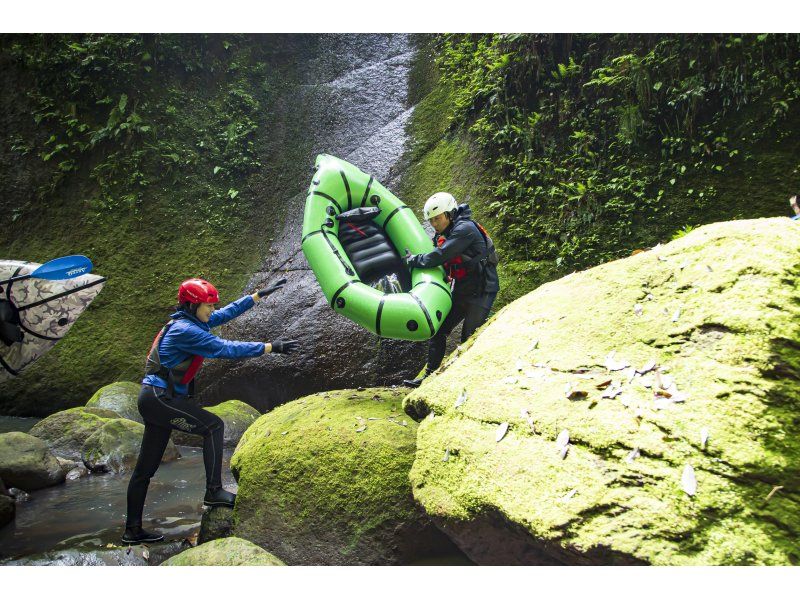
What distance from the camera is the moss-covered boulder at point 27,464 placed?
16.2 ft

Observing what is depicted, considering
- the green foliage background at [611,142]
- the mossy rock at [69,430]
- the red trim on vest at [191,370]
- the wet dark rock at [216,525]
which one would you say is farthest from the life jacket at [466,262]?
the mossy rock at [69,430]

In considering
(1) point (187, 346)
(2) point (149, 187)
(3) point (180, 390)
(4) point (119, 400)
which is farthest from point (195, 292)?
(2) point (149, 187)

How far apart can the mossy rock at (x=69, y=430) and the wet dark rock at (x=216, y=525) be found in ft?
9.06

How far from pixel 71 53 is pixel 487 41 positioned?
604cm

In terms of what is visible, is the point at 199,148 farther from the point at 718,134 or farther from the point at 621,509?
the point at 621,509

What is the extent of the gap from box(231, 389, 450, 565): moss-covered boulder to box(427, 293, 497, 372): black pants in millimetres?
936

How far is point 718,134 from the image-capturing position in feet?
17.6

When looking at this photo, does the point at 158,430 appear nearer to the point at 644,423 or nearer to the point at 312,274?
the point at 644,423

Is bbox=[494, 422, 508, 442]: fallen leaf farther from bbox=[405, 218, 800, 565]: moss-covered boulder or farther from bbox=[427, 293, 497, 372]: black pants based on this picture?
bbox=[427, 293, 497, 372]: black pants

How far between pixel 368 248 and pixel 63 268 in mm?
3014

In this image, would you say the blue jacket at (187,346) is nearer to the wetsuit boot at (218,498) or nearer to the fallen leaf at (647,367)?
the wetsuit boot at (218,498)

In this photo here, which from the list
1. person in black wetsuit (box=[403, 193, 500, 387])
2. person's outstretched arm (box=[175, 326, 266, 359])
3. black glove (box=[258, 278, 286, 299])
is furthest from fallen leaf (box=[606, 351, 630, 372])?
black glove (box=[258, 278, 286, 299])

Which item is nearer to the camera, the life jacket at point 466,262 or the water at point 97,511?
the water at point 97,511

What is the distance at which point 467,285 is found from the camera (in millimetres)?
4922
